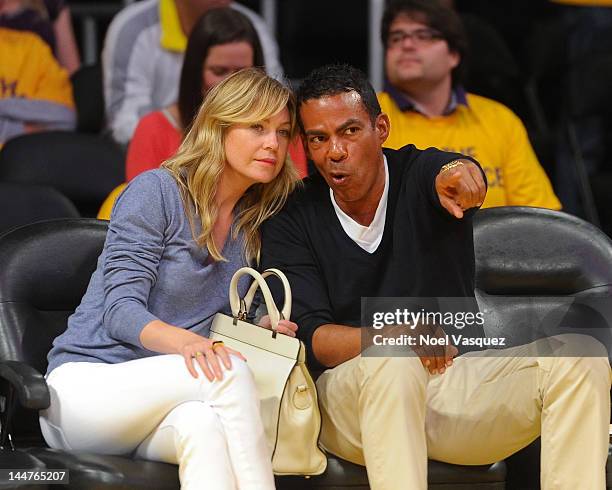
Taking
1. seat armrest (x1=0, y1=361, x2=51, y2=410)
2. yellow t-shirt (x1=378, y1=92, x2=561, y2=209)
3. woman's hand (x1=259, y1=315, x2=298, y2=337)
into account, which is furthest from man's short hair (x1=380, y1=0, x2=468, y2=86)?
seat armrest (x1=0, y1=361, x2=51, y2=410)

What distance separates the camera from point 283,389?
2.49 m

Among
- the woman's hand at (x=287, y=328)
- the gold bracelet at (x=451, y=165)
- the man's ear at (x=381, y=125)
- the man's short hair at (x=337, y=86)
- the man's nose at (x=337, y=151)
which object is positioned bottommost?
the woman's hand at (x=287, y=328)

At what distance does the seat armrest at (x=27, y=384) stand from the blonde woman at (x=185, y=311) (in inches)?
2.4

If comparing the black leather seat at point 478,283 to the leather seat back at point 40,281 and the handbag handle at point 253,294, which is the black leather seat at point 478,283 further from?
the handbag handle at point 253,294

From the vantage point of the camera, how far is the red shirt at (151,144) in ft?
12.1

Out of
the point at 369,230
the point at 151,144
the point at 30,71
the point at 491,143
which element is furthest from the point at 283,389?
the point at 30,71

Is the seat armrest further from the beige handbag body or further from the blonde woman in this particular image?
the beige handbag body

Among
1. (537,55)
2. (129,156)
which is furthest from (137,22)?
Answer: (537,55)

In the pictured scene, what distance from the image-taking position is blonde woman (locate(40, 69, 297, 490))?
2424 millimetres

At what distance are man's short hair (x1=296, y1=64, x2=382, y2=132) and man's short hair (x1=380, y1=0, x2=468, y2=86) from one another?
3.77 ft

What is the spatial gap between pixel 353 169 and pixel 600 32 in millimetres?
2396

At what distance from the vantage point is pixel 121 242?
2648 millimetres

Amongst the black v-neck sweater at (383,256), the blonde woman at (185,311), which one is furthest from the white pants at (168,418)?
the black v-neck sweater at (383,256)

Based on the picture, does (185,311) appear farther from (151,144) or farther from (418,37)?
(418,37)
